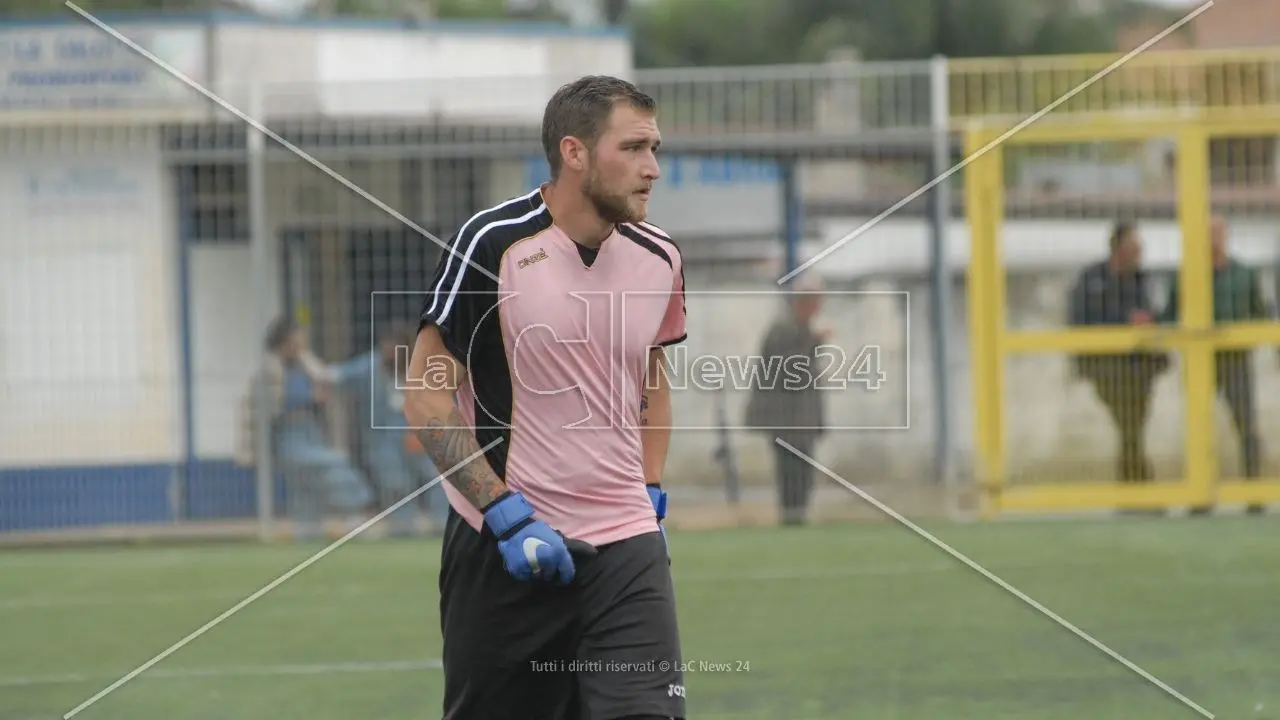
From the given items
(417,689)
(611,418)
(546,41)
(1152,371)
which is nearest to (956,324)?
(1152,371)

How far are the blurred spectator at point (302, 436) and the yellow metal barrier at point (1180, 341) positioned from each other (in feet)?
15.4

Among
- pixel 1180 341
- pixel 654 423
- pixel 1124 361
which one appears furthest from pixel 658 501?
pixel 1180 341

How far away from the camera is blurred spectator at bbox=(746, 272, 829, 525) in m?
13.2

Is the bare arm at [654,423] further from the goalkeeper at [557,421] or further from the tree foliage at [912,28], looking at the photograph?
the tree foliage at [912,28]

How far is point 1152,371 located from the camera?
1539 centimetres

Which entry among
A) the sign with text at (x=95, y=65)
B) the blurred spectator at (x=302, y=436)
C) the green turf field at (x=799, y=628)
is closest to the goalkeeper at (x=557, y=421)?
the green turf field at (x=799, y=628)

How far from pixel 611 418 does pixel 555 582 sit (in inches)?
16.5

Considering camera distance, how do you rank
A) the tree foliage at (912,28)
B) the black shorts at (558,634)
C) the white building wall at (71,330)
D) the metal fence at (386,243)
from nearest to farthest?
the black shorts at (558,634)
the metal fence at (386,243)
the white building wall at (71,330)
the tree foliage at (912,28)

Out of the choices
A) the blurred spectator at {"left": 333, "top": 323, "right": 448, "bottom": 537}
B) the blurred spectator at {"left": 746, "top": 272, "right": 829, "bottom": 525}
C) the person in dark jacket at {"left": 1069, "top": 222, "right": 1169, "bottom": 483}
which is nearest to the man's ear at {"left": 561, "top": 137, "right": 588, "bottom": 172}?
the blurred spectator at {"left": 746, "top": 272, "right": 829, "bottom": 525}

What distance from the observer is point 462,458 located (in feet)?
16.3

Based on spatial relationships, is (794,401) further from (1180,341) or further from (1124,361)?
(1180,341)

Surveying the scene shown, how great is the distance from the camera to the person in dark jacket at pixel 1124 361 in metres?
15.3

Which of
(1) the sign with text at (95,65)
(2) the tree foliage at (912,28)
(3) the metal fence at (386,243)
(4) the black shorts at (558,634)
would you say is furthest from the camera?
(2) the tree foliage at (912,28)

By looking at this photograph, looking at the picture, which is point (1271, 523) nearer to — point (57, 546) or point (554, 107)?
point (57, 546)
